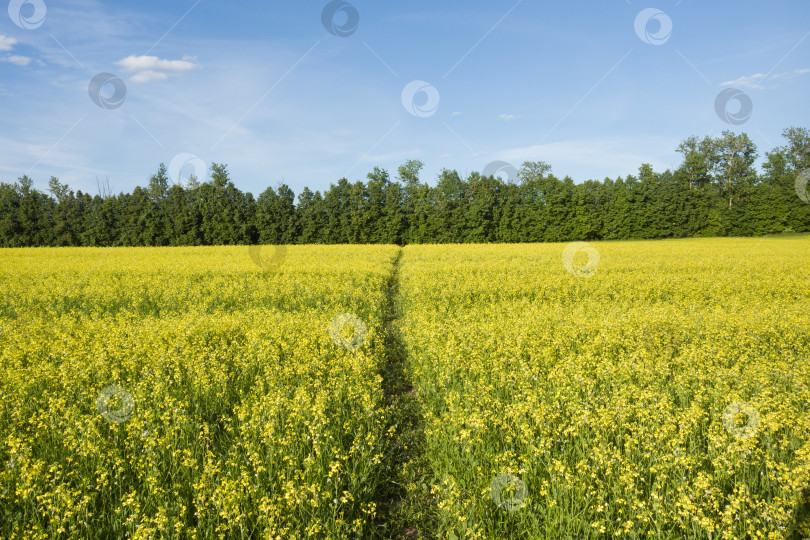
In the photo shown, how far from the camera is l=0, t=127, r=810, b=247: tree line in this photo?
61.4 metres

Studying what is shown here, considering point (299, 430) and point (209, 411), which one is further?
point (209, 411)

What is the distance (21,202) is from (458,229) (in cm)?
6599

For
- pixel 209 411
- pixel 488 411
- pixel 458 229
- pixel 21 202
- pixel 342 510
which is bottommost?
pixel 342 510

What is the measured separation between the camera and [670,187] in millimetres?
66812

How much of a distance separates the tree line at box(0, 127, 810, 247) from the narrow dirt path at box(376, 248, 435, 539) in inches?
2173

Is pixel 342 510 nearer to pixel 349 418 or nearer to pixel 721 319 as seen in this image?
pixel 349 418

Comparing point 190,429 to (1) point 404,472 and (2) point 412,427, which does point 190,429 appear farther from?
(2) point 412,427

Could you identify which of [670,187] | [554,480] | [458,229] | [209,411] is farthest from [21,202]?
[670,187]

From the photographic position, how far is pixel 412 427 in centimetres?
716

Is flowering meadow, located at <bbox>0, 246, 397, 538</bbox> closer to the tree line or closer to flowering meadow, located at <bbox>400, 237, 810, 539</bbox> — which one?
flowering meadow, located at <bbox>400, 237, 810, 539</bbox>

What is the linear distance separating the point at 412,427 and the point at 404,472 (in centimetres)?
138

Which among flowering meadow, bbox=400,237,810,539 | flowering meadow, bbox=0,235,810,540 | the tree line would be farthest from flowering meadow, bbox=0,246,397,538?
the tree line

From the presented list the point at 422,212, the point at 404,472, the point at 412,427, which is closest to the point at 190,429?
the point at 404,472

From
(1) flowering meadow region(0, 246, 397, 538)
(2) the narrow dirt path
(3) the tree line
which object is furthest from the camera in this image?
(3) the tree line
